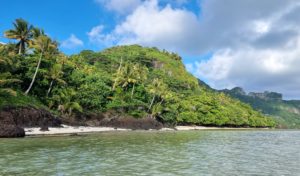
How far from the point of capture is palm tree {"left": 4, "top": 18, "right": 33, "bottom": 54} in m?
71.6

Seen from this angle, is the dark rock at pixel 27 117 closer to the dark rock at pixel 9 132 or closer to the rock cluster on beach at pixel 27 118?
the rock cluster on beach at pixel 27 118

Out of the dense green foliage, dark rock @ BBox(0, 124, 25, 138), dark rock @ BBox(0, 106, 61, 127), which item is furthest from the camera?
the dense green foliage

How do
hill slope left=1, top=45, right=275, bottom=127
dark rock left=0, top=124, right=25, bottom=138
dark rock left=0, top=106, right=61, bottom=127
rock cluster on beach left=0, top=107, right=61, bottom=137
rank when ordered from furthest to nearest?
hill slope left=1, top=45, right=275, bottom=127 → dark rock left=0, top=106, right=61, bottom=127 → rock cluster on beach left=0, top=107, right=61, bottom=137 → dark rock left=0, top=124, right=25, bottom=138

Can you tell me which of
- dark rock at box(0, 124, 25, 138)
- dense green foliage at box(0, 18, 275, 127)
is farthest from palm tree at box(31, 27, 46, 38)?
dark rock at box(0, 124, 25, 138)

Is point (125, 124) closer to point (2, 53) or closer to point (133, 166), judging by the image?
point (2, 53)

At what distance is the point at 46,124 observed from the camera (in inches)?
2307

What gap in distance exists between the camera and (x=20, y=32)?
73000 millimetres

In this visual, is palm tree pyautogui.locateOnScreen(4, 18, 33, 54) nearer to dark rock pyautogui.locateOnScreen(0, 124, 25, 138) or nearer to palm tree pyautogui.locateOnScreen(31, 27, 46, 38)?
palm tree pyautogui.locateOnScreen(31, 27, 46, 38)

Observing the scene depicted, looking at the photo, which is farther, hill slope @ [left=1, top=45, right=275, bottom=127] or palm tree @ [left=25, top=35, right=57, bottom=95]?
hill slope @ [left=1, top=45, right=275, bottom=127]

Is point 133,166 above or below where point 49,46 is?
below

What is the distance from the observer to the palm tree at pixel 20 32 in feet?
235

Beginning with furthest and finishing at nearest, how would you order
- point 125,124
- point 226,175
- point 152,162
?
1. point 125,124
2. point 152,162
3. point 226,175

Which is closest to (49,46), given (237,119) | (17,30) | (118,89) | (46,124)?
(17,30)

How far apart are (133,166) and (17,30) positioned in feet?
197
